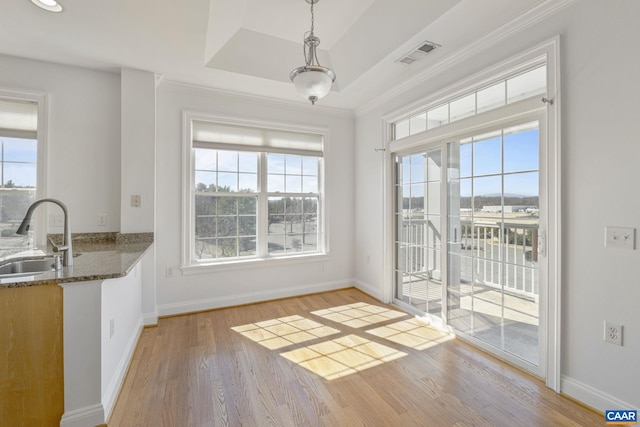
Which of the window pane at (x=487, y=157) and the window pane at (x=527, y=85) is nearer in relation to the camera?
the window pane at (x=527, y=85)

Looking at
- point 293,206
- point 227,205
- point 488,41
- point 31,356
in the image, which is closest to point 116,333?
point 31,356

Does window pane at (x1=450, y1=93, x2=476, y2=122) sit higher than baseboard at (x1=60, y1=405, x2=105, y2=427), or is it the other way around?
Answer: window pane at (x1=450, y1=93, x2=476, y2=122)

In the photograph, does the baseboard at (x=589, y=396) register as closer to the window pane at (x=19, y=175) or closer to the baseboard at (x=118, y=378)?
the baseboard at (x=118, y=378)

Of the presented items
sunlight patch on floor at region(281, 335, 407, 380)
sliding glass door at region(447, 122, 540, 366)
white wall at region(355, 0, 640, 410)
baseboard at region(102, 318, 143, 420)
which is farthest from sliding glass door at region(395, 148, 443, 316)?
baseboard at region(102, 318, 143, 420)

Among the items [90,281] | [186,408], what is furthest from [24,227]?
[186,408]

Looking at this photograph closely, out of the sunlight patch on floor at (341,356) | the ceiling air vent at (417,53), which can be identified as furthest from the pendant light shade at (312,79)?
the sunlight patch on floor at (341,356)

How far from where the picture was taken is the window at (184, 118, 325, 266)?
3.57 meters

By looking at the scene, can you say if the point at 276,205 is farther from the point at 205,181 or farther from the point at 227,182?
the point at 205,181

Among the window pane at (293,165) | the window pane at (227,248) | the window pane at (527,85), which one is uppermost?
the window pane at (527,85)

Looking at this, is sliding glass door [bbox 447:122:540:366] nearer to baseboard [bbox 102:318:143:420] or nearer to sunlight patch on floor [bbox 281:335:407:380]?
sunlight patch on floor [bbox 281:335:407:380]

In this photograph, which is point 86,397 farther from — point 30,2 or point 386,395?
point 30,2

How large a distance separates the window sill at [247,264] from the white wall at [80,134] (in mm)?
945

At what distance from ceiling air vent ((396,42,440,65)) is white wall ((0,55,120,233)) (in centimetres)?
Answer: 310

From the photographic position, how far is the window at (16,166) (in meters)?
2.75
